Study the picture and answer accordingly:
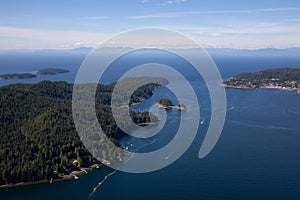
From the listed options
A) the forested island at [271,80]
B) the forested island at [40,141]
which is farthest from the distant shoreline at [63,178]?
the forested island at [271,80]

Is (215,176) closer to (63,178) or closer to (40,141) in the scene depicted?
(63,178)

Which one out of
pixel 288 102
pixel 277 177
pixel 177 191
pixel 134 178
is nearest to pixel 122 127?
pixel 134 178

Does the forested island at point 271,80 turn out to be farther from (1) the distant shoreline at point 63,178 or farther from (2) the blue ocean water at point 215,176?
(1) the distant shoreline at point 63,178

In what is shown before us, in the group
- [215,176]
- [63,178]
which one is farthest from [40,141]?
[215,176]

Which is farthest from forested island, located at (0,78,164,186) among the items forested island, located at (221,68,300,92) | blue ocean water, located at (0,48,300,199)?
forested island, located at (221,68,300,92)

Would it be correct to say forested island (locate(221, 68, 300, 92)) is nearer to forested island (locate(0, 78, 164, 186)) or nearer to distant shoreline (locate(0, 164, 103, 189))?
forested island (locate(0, 78, 164, 186))
